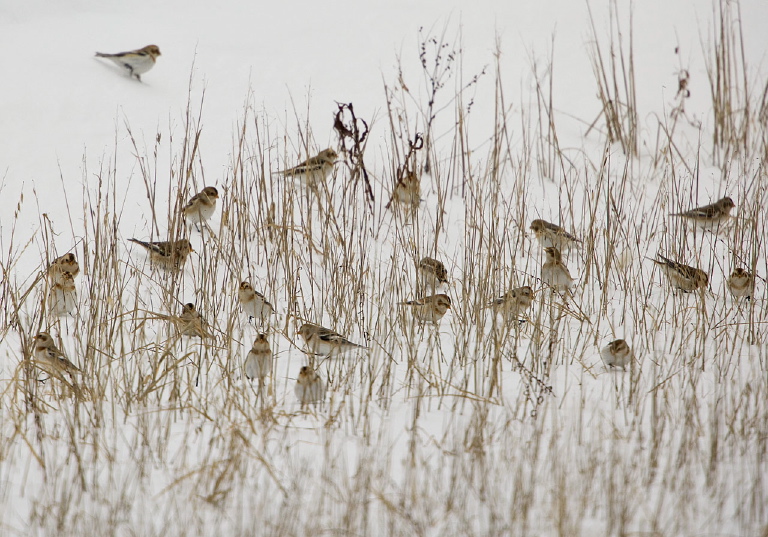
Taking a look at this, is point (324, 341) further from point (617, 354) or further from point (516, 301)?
point (617, 354)

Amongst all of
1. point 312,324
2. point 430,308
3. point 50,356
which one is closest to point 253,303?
point 312,324

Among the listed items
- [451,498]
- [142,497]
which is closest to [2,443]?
[142,497]

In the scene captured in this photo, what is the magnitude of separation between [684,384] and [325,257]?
2.42 metres

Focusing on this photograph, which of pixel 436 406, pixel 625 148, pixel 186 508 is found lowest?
pixel 186 508

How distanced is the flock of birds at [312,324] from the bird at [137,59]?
2.86 metres

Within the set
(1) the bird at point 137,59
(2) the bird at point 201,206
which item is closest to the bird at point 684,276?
(2) the bird at point 201,206

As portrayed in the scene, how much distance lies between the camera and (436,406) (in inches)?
160

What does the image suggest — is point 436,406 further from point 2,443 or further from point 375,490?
point 2,443

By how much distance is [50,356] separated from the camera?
4.26 metres

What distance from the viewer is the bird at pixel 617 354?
13.7 feet

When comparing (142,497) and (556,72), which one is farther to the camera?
(556,72)

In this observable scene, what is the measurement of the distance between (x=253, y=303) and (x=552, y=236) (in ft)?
8.23

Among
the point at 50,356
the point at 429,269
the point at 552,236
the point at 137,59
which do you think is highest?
the point at 137,59

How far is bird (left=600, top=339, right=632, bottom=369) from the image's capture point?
4.17 metres
